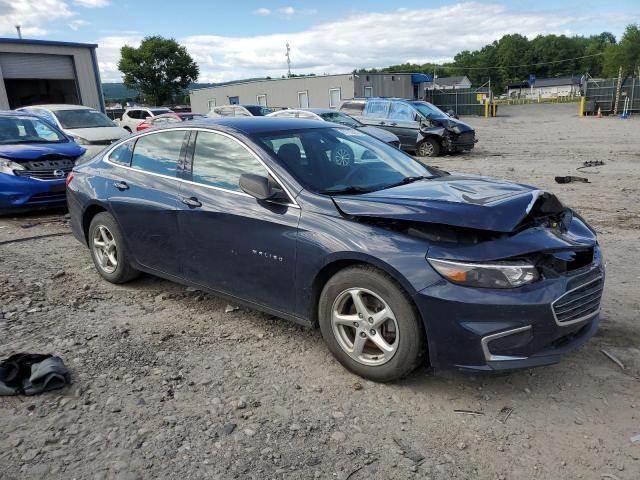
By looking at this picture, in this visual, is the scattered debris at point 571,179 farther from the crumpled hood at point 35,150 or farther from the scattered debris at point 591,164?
the crumpled hood at point 35,150

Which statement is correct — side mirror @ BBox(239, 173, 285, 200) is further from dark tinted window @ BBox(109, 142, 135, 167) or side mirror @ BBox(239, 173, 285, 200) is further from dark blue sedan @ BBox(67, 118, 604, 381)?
dark tinted window @ BBox(109, 142, 135, 167)

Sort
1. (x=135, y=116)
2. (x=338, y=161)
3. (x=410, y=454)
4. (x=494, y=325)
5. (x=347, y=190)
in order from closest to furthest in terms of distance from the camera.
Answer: (x=410, y=454) < (x=494, y=325) < (x=347, y=190) < (x=338, y=161) < (x=135, y=116)

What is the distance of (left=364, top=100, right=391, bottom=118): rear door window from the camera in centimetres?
1727

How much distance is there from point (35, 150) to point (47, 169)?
37cm

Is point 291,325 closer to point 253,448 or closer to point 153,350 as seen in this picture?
point 153,350

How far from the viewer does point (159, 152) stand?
466 cm

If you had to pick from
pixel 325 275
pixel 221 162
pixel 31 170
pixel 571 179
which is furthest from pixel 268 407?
pixel 571 179

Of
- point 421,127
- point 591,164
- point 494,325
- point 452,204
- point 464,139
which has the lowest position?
point 591,164

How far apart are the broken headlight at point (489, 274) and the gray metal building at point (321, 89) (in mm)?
34657

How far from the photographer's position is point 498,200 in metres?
3.31

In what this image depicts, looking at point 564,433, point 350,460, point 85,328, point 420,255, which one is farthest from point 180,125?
point 564,433

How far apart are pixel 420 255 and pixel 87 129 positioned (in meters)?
11.7

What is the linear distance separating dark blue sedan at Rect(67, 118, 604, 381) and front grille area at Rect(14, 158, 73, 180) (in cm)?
442

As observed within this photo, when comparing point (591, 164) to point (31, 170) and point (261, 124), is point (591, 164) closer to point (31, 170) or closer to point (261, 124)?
point (261, 124)
